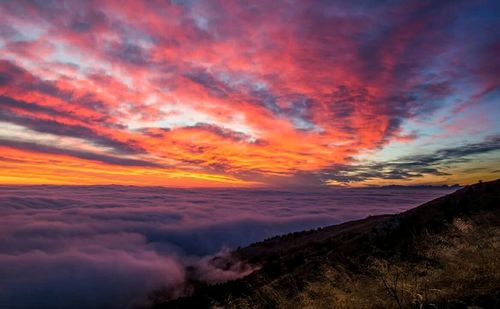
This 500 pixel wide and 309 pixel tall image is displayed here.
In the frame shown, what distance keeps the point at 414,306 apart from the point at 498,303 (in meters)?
2.61

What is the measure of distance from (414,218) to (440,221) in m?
5.51

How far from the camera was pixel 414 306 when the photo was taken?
11.4 meters

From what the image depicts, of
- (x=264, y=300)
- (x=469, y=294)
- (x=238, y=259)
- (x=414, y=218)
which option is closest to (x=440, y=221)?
(x=414, y=218)

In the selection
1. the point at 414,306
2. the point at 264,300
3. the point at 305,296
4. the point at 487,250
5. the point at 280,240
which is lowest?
the point at 280,240

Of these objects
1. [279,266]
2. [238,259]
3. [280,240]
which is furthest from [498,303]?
[238,259]

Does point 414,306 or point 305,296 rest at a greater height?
point 414,306

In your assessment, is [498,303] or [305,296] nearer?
[498,303]

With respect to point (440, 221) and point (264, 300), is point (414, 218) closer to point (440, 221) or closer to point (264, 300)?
point (440, 221)

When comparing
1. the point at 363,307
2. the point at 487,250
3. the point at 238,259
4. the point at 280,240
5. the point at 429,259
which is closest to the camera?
the point at 363,307

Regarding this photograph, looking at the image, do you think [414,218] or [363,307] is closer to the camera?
[363,307]

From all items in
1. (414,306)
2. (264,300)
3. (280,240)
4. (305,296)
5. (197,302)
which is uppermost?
(414,306)

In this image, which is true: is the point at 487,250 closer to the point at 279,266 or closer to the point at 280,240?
the point at 279,266

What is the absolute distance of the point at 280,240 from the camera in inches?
5531

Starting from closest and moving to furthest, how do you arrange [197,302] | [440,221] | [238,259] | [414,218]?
1. [440,221]
2. [414,218]
3. [197,302]
4. [238,259]
